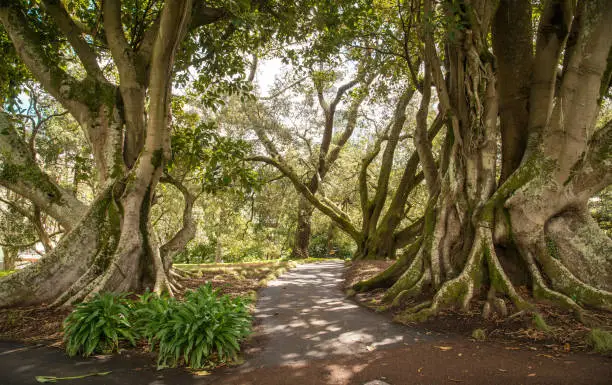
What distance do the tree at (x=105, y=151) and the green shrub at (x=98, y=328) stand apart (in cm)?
149

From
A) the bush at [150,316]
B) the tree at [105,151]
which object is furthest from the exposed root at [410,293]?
the tree at [105,151]

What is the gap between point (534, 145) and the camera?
6.43 metres

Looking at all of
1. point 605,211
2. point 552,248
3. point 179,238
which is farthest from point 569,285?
point 605,211

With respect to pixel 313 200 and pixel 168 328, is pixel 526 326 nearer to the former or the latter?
pixel 168 328

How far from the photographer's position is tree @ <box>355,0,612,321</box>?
221 inches

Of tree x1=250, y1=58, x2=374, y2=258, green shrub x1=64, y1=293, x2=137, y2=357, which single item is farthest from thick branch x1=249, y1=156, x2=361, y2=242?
green shrub x1=64, y1=293, x2=137, y2=357

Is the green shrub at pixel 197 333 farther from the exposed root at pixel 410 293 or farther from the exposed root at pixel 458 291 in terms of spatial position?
the exposed root at pixel 410 293

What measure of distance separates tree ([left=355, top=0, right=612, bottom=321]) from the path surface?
3.63ft

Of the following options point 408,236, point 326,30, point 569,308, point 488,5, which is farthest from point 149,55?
point 408,236

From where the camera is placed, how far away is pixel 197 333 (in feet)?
13.6

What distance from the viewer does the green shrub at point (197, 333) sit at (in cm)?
405

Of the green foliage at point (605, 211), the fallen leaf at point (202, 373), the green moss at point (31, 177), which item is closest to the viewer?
the fallen leaf at point (202, 373)

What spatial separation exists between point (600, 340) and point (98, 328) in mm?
5878

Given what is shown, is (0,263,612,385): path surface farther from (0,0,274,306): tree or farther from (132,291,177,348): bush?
(0,0,274,306): tree
